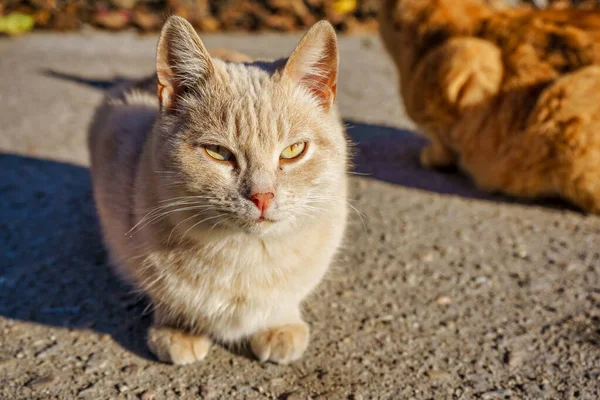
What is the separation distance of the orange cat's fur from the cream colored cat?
1690 millimetres

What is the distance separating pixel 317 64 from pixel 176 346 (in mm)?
1190

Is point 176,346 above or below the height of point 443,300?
above

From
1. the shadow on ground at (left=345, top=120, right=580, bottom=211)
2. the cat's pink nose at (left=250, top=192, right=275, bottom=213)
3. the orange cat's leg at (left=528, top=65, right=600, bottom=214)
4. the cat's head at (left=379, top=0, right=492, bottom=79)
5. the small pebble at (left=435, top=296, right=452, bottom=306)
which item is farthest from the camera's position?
the cat's head at (left=379, top=0, right=492, bottom=79)

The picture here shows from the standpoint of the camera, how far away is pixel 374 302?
8.41ft

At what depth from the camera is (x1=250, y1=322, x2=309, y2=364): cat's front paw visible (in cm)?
212

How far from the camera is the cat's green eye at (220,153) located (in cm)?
186

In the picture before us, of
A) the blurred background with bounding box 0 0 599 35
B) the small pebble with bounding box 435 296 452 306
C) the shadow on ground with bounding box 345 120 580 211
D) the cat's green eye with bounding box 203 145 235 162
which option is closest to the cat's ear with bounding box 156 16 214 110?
the cat's green eye with bounding box 203 145 235 162

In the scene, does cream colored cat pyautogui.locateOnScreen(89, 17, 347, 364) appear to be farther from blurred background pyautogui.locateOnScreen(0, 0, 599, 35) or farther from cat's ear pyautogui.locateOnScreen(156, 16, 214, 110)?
blurred background pyautogui.locateOnScreen(0, 0, 599, 35)

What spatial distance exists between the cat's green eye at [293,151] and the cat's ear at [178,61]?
393 mm

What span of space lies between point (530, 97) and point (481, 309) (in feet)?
5.15

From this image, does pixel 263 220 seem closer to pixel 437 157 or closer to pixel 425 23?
pixel 437 157

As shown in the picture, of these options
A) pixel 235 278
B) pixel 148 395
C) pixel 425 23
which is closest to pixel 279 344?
pixel 235 278

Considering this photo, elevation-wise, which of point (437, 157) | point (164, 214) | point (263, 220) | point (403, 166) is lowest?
point (403, 166)

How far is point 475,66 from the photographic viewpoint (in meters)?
3.56
